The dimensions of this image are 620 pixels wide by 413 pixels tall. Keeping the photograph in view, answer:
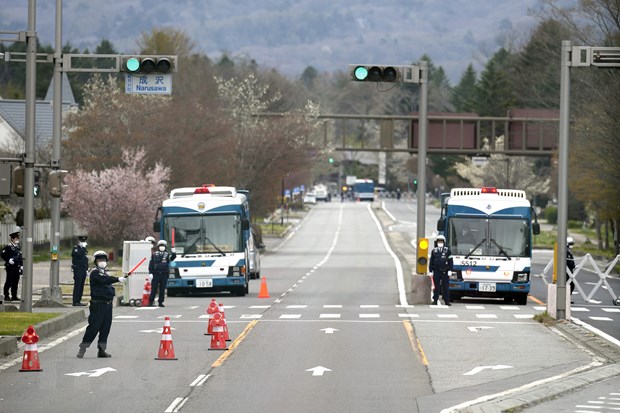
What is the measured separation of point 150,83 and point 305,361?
13.1 m

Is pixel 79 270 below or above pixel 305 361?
above

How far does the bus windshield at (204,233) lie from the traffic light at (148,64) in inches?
337

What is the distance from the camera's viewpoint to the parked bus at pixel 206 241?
38.6m

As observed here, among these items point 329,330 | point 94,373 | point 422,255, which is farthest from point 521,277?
point 94,373

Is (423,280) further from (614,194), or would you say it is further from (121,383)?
(614,194)

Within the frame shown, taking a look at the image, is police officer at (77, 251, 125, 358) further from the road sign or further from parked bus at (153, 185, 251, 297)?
parked bus at (153, 185, 251, 297)

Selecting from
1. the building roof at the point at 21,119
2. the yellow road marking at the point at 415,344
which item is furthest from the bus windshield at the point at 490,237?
the building roof at the point at 21,119

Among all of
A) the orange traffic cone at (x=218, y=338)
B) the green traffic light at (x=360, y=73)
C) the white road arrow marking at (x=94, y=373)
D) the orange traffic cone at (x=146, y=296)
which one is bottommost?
the orange traffic cone at (x=146, y=296)

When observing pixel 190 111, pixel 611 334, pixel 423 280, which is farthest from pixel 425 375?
pixel 190 111

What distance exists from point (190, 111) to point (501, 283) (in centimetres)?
4215

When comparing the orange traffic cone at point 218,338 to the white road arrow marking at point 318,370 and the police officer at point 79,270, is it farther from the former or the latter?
the police officer at point 79,270

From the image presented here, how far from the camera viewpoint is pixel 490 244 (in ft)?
120

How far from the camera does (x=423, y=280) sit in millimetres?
34688

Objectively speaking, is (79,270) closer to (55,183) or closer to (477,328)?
(55,183)
